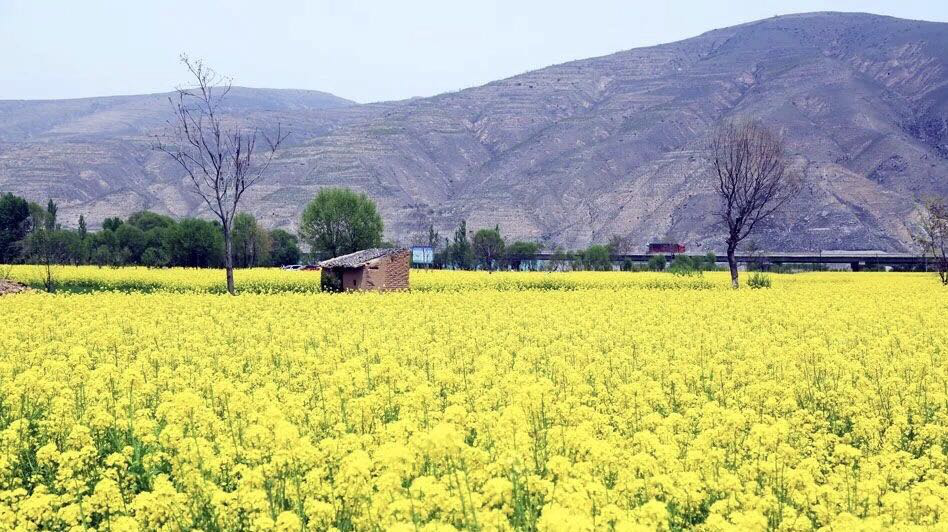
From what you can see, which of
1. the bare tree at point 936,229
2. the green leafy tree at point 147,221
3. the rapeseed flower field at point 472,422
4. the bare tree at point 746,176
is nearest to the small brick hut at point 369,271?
the rapeseed flower field at point 472,422

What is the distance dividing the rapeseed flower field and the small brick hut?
47.0ft

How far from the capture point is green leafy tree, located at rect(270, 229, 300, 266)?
114m

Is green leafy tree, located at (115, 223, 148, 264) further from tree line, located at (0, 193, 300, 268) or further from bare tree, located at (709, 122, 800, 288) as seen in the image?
bare tree, located at (709, 122, 800, 288)

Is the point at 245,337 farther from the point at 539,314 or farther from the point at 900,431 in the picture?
the point at 900,431

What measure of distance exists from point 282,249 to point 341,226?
37.0 metres

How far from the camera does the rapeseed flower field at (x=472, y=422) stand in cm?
661

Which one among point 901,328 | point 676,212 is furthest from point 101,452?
point 676,212

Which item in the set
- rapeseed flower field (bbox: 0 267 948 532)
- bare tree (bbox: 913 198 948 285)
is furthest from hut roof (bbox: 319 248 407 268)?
bare tree (bbox: 913 198 948 285)

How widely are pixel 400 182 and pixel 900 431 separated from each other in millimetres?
187219

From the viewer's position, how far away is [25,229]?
323 feet

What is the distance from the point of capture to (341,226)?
82.0 meters

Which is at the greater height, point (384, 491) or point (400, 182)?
point (400, 182)

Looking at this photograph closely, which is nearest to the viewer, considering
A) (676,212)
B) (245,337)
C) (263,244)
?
(245,337)

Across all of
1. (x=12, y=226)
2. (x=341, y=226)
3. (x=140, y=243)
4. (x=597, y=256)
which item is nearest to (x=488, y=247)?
(x=597, y=256)
